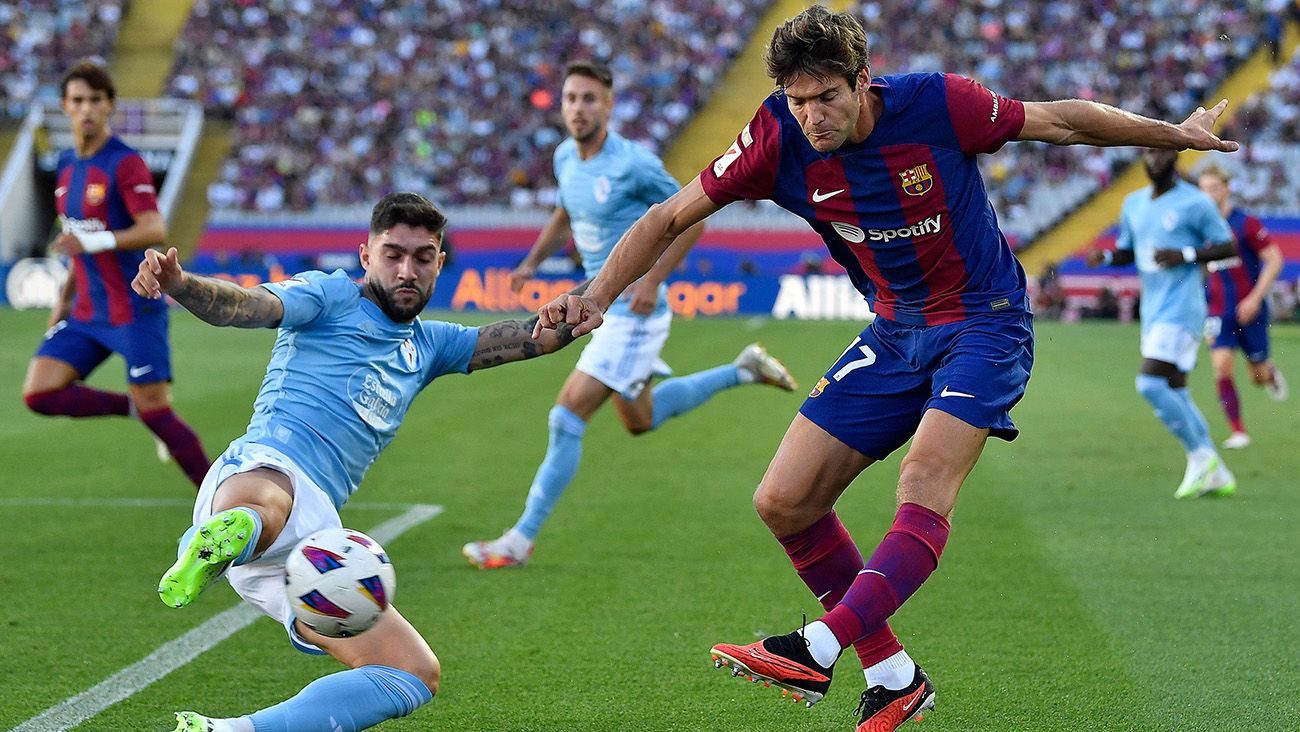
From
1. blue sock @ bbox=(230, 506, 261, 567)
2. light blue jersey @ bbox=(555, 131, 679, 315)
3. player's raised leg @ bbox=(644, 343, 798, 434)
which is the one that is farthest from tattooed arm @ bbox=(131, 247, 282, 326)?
player's raised leg @ bbox=(644, 343, 798, 434)

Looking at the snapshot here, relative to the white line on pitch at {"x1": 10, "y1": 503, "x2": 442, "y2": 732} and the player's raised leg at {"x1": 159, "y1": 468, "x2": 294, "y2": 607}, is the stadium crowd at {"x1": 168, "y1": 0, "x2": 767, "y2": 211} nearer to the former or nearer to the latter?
the white line on pitch at {"x1": 10, "y1": 503, "x2": 442, "y2": 732}

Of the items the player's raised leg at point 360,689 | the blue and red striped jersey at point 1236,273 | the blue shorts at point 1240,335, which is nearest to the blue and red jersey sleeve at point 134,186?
the player's raised leg at point 360,689

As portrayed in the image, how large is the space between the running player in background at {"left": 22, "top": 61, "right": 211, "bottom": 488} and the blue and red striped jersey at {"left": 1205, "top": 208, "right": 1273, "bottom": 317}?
8.38 meters

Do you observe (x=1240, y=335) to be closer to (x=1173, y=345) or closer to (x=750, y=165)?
(x=1173, y=345)

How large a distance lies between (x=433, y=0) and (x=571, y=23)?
4.12m

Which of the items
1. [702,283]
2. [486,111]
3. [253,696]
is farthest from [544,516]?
[486,111]

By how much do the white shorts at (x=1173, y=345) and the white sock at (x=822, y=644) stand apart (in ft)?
21.1

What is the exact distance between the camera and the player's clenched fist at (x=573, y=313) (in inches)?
173

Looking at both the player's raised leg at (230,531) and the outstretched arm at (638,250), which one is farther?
the outstretched arm at (638,250)

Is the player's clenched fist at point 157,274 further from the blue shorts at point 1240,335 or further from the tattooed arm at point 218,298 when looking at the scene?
the blue shorts at point 1240,335

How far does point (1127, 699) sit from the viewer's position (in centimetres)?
477

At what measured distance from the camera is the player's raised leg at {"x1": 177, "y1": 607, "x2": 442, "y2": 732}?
3535mm

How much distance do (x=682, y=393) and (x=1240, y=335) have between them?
20.0ft

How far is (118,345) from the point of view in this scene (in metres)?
8.08
